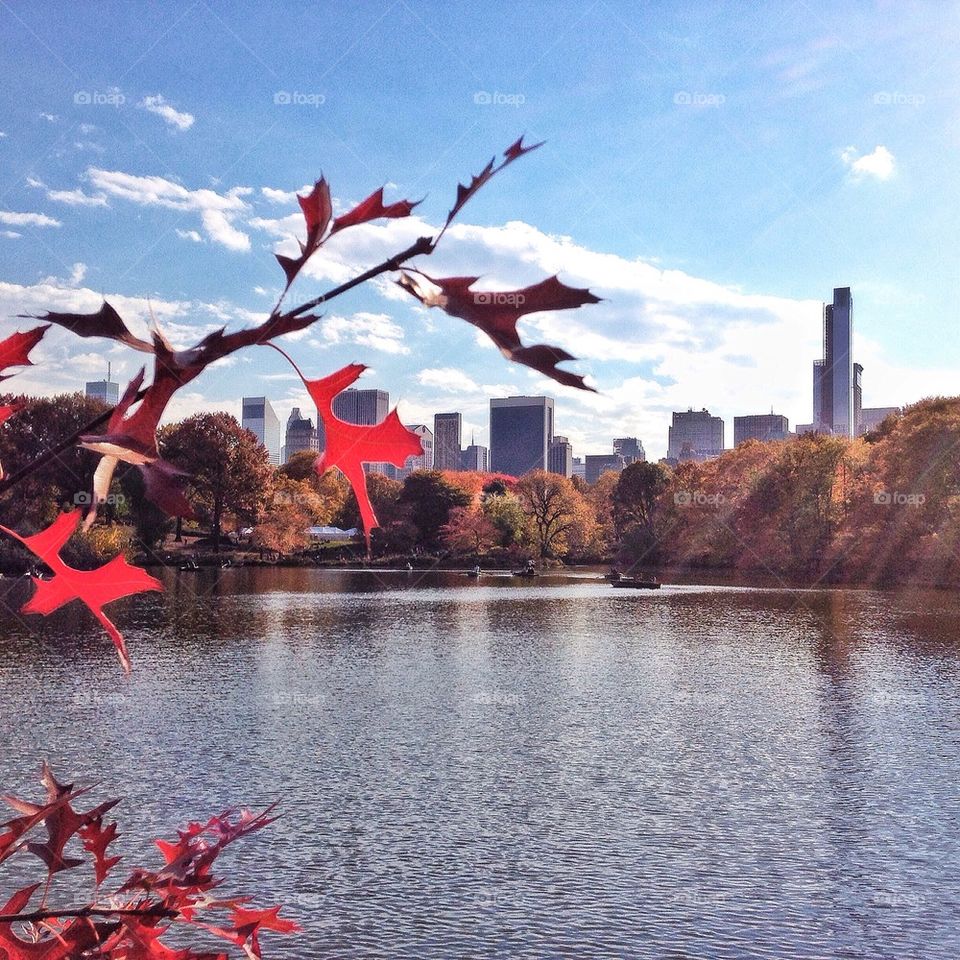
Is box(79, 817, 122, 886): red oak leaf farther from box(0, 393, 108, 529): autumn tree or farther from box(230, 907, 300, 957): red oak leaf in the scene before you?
box(0, 393, 108, 529): autumn tree

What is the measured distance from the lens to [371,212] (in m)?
0.89

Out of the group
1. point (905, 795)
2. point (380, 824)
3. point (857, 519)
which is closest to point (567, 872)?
point (380, 824)

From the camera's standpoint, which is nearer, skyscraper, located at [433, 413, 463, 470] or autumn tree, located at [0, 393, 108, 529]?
autumn tree, located at [0, 393, 108, 529]

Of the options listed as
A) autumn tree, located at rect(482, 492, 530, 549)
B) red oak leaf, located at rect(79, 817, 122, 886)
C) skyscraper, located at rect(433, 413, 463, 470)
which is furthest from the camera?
skyscraper, located at rect(433, 413, 463, 470)

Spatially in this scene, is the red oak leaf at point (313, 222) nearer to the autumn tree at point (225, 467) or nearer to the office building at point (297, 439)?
the autumn tree at point (225, 467)

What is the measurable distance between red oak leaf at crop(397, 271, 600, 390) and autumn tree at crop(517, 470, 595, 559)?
74.2m

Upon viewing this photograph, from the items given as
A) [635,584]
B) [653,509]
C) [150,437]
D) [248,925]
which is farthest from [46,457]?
[653,509]

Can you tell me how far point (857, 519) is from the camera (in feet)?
185

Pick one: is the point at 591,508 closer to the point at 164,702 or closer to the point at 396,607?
the point at 396,607

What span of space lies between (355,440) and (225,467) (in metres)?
57.6

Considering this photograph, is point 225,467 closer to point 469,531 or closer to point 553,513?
point 469,531

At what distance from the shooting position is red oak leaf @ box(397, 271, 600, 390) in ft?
2.63

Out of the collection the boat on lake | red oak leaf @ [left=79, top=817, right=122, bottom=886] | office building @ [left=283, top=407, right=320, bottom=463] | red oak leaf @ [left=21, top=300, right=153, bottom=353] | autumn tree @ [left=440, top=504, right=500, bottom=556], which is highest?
office building @ [left=283, top=407, right=320, bottom=463]

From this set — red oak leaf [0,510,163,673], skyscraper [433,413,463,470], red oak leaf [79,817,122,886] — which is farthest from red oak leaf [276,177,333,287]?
skyscraper [433,413,463,470]
